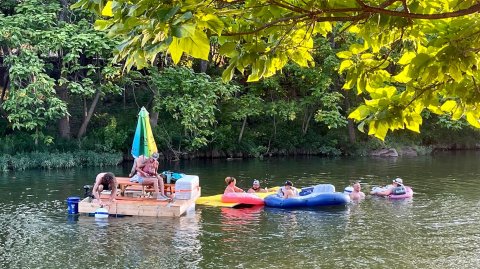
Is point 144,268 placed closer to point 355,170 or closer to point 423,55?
point 423,55

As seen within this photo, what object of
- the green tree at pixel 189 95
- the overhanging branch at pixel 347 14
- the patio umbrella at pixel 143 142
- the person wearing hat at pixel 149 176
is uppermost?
the green tree at pixel 189 95

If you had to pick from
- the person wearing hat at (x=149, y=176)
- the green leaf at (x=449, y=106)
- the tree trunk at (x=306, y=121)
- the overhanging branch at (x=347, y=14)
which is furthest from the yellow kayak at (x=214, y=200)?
the tree trunk at (x=306, y=121)

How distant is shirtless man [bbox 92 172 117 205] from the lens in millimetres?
14734

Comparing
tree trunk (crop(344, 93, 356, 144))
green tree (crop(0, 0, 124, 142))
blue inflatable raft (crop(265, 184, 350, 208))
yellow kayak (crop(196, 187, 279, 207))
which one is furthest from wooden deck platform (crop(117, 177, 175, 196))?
tree trunk (crop(344, 93, 356, 144))

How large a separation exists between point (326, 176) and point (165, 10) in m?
21.6

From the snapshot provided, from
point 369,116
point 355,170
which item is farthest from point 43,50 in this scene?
point 369,116

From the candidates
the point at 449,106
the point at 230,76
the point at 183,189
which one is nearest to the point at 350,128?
the point at 183,189

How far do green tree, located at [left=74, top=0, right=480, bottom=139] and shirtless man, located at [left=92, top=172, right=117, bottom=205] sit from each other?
11732 mm

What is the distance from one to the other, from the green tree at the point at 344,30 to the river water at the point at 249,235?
726 cm

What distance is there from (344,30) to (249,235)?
9897 mm

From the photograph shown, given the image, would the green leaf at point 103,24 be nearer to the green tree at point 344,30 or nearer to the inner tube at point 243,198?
the green tree at point 344,30

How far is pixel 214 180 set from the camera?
22.1m

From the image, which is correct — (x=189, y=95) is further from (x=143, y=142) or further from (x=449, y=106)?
(x=449, y=106)

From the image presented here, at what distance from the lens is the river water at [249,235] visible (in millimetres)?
10750
